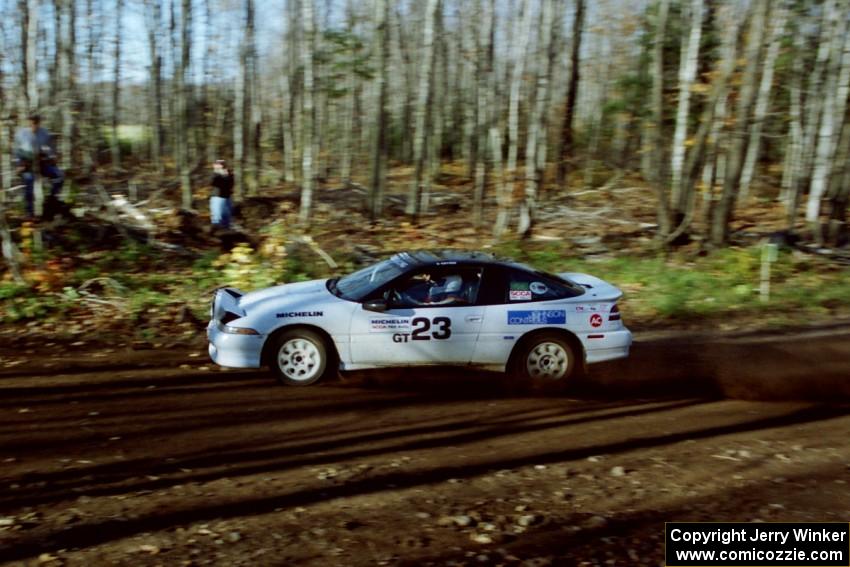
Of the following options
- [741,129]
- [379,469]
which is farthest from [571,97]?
[379,469]

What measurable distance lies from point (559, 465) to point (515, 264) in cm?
314

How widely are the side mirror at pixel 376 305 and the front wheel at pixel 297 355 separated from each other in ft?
2.01

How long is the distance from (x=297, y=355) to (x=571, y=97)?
15.1 m

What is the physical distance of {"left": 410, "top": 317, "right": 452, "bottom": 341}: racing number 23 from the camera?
27.8 feet

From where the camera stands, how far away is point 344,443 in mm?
6738

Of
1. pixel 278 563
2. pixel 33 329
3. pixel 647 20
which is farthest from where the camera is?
pixel 647 20

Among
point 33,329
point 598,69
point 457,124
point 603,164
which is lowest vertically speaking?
point 33,329

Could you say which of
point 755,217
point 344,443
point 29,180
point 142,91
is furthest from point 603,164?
point 344,443

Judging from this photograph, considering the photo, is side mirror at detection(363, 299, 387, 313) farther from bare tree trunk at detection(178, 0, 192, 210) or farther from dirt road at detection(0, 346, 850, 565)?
bare tree trunk at detection(178, 0, 192, 210)

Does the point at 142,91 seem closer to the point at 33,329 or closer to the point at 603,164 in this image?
the point at 603,164

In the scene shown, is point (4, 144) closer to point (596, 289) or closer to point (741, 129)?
point (596, 289)

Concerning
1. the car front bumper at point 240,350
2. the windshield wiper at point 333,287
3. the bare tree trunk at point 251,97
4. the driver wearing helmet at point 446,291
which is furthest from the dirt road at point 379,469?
the bare tree trunk at point 251,97

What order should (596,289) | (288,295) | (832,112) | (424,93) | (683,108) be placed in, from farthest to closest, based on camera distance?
(832,112)
(424,93)
(683,108)
(596,289)
(288,295)

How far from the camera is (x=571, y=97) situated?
2136 cm
